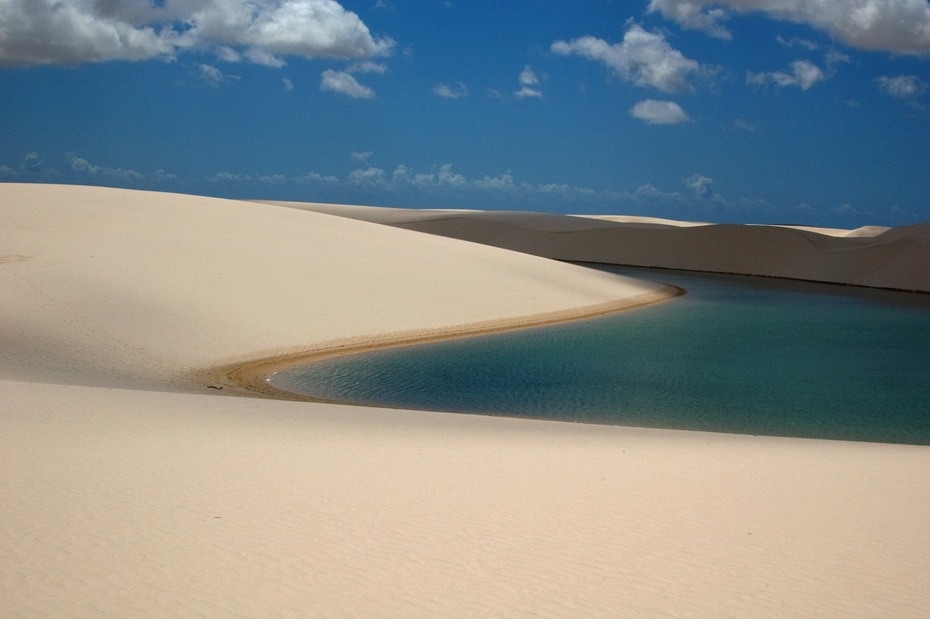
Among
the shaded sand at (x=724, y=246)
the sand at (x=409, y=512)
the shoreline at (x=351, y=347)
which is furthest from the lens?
the shaded sand at (x=724, y=246)

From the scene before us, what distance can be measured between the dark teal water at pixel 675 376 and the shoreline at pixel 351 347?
0.98 ft

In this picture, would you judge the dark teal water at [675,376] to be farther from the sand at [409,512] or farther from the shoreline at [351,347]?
the sand at [409,512]

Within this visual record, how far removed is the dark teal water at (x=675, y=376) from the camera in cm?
938

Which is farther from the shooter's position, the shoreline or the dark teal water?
the shoreline

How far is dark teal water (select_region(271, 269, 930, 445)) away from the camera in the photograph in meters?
9.38

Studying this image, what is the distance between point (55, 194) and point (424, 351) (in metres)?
12.4

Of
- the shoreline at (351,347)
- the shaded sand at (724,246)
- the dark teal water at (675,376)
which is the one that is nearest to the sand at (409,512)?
the shoreline at (351,347)

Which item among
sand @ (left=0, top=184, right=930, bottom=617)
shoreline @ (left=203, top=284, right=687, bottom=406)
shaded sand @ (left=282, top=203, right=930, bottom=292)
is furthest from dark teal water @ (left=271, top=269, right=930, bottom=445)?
shaded sand @ (left=282, top=203, right=930, bottom=292)

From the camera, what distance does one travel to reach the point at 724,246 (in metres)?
41.2

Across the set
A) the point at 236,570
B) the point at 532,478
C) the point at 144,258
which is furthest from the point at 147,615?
the point at 144,258

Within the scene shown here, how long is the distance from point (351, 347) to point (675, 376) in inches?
184

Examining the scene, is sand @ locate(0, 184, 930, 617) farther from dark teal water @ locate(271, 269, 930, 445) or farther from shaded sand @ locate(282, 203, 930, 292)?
shaded sand @ locate(282, 203, 930, 292)

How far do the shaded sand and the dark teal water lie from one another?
14764 millimetres

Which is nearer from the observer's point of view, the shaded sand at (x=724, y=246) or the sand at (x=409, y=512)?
the sand at (x=409, y=512)
